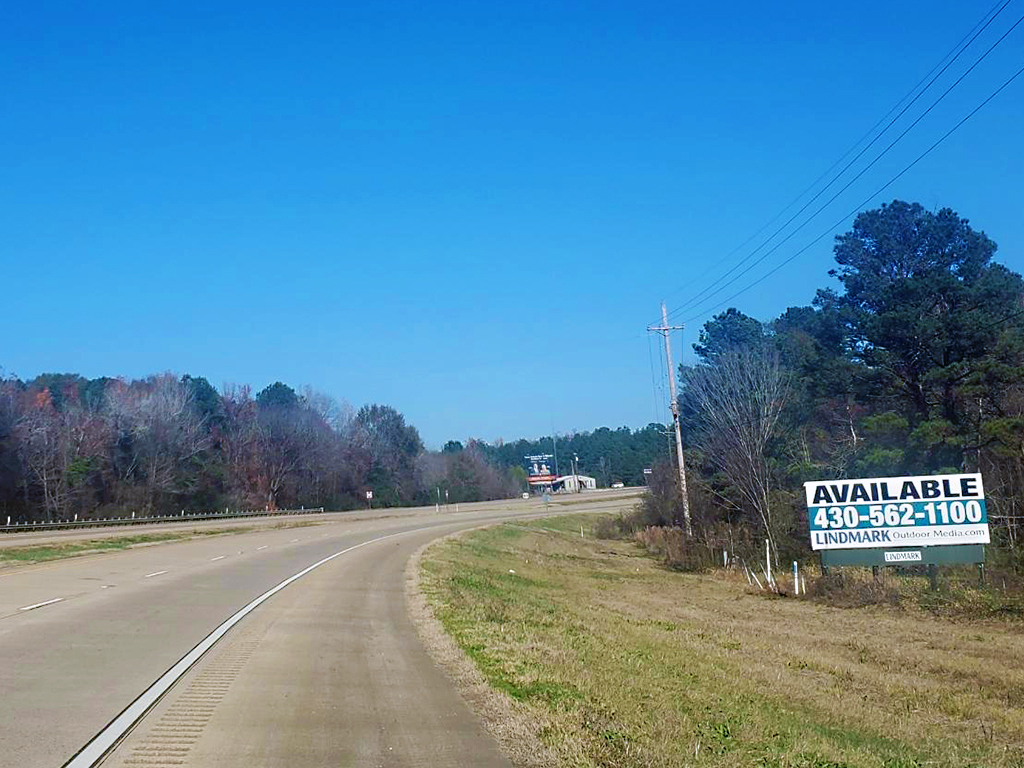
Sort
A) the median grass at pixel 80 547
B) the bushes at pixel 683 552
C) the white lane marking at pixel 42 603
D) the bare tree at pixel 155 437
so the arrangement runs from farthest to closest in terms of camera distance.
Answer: the bare tree at pixel 155 437, the bushes at pixel 683 552, the median grass at pixel 80 547, the white lane marking at pixel 42 603

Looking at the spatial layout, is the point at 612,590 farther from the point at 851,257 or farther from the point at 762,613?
the point at 851,257

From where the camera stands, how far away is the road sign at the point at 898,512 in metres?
26.9

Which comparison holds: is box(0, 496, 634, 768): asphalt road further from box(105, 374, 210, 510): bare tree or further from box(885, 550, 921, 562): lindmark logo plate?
box(105, 374, 210, 510): bare tree

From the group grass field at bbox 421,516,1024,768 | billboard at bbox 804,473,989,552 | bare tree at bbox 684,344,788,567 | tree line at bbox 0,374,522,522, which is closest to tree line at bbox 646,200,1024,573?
bare tree at bbox 684,344,788,567

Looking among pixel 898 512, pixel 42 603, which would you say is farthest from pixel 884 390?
pixel 42 603

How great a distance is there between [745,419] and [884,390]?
19.5ft

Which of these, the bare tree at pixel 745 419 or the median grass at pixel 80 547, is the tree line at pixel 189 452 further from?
the bare tree at pixel 745 419

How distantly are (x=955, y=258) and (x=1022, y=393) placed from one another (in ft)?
29.9

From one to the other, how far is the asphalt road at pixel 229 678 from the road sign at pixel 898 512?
41.0ft

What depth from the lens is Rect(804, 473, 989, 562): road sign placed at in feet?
88.4

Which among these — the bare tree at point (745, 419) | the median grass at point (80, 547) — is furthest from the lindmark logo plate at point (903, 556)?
the median grass at point (80, 547)

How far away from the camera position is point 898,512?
90.1ft

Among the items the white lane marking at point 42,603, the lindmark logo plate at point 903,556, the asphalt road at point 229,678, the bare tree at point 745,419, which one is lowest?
the lindmark logo plate at point 903,556

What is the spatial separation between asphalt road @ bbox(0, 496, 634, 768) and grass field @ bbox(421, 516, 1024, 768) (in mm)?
1046
